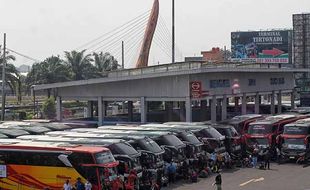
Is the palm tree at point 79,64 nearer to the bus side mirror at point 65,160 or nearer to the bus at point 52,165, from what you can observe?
the bus at point 52,165

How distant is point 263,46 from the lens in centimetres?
8444

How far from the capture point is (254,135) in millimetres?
35812

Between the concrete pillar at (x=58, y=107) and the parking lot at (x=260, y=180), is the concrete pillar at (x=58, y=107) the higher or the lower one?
the higher one

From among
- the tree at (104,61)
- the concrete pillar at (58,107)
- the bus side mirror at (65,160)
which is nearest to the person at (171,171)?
the bus side mirror at (65,160)

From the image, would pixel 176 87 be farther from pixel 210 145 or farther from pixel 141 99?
pixel 210 145

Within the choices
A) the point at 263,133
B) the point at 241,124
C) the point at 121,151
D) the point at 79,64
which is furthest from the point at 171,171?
the point at 79,64

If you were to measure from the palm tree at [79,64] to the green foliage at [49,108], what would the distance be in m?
19.0

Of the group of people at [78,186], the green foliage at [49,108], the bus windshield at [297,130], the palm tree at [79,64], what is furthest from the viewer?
the palm tree at [79,64]

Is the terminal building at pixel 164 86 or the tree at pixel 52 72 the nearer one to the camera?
the terminal building at pixel 164 86

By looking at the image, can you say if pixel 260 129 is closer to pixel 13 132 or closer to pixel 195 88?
pixel 195 88

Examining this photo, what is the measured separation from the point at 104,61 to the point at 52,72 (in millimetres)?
11564

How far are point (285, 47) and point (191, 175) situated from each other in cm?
5885

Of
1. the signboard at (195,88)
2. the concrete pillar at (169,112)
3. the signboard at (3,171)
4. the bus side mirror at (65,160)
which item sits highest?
the signboard at (195,88)

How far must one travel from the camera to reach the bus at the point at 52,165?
72.6 ft
